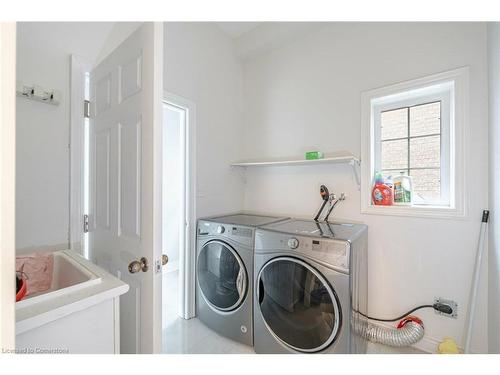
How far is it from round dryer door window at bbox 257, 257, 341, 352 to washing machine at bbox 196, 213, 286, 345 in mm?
171

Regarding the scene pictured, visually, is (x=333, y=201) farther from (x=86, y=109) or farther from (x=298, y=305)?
(x=86, y=109)

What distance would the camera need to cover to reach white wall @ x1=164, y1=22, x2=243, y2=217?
1922 mm

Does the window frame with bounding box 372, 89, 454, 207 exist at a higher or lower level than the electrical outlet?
higher

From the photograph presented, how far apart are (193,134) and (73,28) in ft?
3.34

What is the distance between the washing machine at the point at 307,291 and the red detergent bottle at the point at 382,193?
41 centimetres

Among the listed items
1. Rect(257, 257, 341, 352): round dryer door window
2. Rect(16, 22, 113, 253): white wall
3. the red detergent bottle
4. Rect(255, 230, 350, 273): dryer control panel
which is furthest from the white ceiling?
Rect(257, 257, 341, 352): round dryer door window

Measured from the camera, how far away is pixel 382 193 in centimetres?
179

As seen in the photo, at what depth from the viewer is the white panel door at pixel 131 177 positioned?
858 mm

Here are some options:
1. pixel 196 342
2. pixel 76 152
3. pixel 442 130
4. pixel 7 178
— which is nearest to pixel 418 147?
pixel 442 130

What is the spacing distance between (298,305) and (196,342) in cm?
94

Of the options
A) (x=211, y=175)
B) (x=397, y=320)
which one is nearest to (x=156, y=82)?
(x=211, y=175)

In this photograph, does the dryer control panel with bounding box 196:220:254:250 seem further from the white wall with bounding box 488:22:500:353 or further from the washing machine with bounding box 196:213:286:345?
the white wall with bounding box 488:22:500:353

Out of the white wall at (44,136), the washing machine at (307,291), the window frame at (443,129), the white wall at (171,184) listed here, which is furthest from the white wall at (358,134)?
the white wall at (44,136)

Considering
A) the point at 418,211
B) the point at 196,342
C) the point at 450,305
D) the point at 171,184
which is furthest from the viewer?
the point at 171,184
